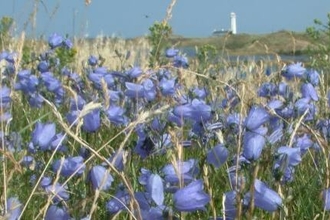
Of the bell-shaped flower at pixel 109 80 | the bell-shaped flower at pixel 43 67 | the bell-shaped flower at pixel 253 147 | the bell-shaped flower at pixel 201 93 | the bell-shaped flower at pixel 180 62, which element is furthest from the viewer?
the bell-shaped flower at pixel 180 62

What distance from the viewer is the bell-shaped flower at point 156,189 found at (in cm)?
156

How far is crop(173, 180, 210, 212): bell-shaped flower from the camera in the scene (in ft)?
5.10

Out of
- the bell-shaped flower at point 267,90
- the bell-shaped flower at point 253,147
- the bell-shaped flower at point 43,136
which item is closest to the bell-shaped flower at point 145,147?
the bell-shaped flower at point 43,136

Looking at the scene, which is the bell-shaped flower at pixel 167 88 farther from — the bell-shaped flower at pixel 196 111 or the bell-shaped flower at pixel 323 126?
the bell-shaped flower at pixel 196 111

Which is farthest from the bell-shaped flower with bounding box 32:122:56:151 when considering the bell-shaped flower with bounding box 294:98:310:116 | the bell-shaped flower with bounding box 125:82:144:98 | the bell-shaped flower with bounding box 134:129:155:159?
the bell-shaped flower with bounding box 294:98:310:116

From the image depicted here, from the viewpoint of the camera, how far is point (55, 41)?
5023 mm

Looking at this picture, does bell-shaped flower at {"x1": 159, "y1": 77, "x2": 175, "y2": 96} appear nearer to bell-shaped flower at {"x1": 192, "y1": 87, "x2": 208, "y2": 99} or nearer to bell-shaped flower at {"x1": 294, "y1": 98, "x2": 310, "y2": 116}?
bell-shaped flower at {"x1": 192, "y1": 87, "x2": 208, "y2": 99}

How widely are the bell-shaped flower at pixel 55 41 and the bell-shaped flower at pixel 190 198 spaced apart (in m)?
3.52

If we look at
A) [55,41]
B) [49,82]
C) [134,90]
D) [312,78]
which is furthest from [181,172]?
[55,41]

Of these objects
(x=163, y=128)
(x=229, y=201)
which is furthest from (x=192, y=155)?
(x=229, y=201)

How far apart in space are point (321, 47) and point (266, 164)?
13.2 ft

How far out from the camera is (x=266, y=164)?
5.81ft

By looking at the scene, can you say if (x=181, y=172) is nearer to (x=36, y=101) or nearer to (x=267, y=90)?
(x=267, y=90)

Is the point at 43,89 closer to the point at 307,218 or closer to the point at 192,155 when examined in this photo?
the point at 192,155
